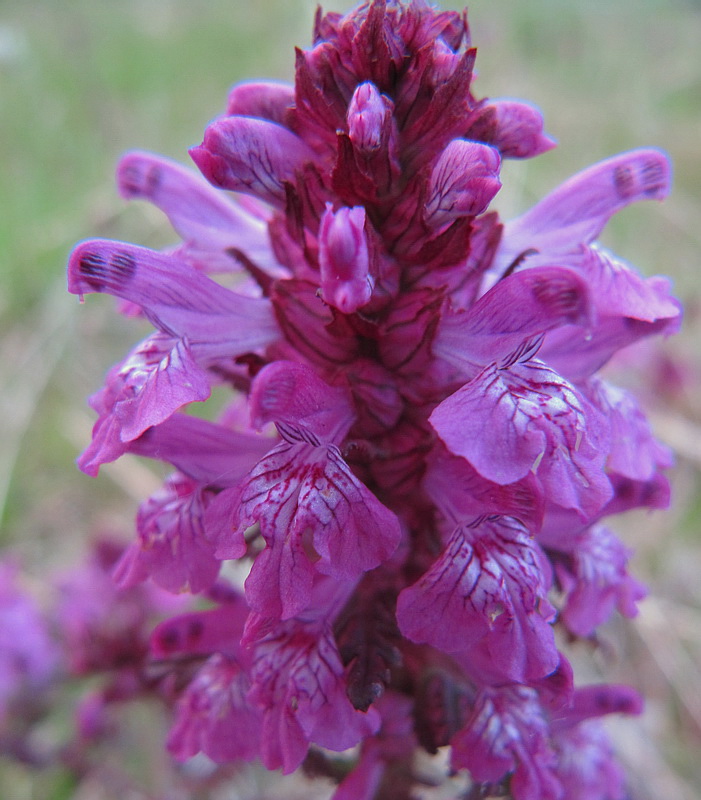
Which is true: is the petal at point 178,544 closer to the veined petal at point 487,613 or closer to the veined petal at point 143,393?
the veined petal at point 143,393

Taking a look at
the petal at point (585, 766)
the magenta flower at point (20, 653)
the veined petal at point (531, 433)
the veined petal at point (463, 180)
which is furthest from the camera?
the magenta flower at point (20, 653)

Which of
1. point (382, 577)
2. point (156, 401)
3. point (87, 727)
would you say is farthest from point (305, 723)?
point (87, 727)

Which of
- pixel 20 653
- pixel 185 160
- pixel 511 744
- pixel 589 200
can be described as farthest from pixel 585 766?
pixel 185 160

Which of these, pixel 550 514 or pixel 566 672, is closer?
pixel 566 672

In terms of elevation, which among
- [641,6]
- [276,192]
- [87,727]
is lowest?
[87,727]

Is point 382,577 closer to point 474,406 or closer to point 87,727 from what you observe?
point 474,406

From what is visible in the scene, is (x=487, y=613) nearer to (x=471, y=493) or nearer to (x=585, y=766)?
(x=471, y=493)

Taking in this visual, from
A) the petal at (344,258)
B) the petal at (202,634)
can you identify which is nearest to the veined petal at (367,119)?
the petal at (344,258)
